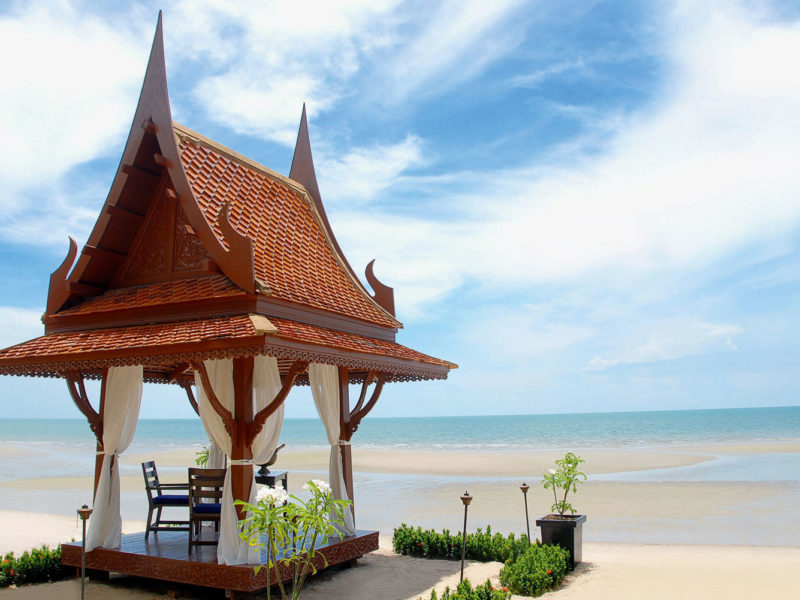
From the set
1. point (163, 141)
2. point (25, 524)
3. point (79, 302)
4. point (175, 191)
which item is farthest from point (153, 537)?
point (25, 524)

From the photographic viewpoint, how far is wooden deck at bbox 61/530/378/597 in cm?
637

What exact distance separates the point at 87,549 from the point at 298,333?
3.41 m

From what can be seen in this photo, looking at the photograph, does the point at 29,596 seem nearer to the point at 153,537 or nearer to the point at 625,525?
the point at 153,537

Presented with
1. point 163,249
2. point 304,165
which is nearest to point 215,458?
point 163,249

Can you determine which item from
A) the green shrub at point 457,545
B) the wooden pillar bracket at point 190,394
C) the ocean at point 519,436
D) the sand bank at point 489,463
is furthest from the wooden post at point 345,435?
the ocean at point 519,436

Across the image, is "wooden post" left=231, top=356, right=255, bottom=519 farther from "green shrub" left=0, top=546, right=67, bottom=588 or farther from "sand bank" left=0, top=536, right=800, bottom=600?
"green shrub" left=0, top=546, right=67, bottom=588

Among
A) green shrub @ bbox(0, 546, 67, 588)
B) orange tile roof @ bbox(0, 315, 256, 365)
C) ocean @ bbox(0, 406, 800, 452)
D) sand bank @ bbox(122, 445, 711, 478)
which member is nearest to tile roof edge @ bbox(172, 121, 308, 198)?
orange tile roof @ bbox(0, 315, 256, 365)

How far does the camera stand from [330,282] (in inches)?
351

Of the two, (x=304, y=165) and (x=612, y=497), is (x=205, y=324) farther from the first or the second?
(x=612, y=497)

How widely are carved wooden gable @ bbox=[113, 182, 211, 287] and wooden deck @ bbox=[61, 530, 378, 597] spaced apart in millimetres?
2903

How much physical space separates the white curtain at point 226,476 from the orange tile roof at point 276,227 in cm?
100

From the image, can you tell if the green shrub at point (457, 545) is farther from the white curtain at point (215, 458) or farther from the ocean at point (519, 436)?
the ocean at point (519, 436)

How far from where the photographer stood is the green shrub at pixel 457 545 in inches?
334

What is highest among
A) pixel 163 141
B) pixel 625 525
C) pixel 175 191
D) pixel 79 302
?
pixel 163 141
